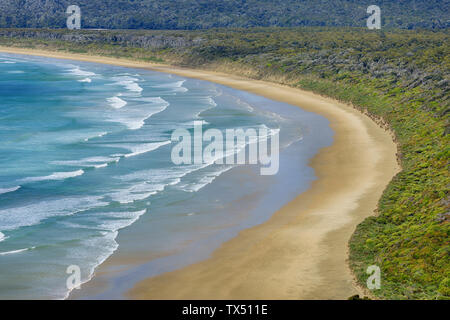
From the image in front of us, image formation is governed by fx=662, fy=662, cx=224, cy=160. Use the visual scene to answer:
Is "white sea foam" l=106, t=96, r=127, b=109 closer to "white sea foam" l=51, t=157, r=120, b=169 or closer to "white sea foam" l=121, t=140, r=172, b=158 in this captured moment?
"white sea foam" l=121, t=140, r=172, b=158

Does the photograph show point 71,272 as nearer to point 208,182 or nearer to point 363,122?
point 208,182

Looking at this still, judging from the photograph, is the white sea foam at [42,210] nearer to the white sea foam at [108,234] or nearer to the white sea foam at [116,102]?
the white sea foam at [108,234]

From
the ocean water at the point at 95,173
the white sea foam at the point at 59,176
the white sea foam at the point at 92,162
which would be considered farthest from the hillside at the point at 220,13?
the white sea foam at the point at 59,176

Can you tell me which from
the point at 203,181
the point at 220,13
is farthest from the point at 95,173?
the point at 220,13

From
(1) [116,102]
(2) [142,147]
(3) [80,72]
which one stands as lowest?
(2) [142,147]

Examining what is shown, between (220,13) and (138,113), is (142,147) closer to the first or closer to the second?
(138,113)

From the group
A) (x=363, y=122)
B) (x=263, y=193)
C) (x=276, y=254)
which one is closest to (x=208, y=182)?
(x=263, y=193)
